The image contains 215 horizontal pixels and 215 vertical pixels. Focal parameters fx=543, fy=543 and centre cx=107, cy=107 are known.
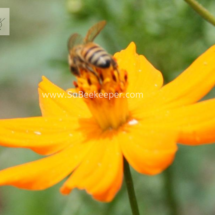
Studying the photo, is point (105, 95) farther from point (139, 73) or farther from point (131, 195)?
point (131, 195)

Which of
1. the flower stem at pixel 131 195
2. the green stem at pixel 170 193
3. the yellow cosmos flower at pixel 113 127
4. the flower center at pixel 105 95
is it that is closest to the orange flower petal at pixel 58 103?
the yellow cosmos flower at pixel 113 127

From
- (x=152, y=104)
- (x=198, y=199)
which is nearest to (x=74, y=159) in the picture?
(x=152, y=104)

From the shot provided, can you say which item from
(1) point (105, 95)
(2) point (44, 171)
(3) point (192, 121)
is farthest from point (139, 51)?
(2) point (44, 171)

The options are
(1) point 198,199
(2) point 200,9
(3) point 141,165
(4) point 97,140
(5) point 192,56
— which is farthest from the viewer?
(1) point 198,199

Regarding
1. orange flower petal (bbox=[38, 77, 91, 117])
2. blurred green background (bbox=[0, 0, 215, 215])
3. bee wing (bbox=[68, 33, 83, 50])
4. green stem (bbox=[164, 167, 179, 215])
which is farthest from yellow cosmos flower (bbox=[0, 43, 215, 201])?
green stem (bbox=[164, 167, 179, 215])

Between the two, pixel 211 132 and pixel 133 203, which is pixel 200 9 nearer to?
pixel 211 132

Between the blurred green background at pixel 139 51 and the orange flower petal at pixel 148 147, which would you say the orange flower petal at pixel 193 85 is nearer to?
the orange flower petal at pixel 148 147
